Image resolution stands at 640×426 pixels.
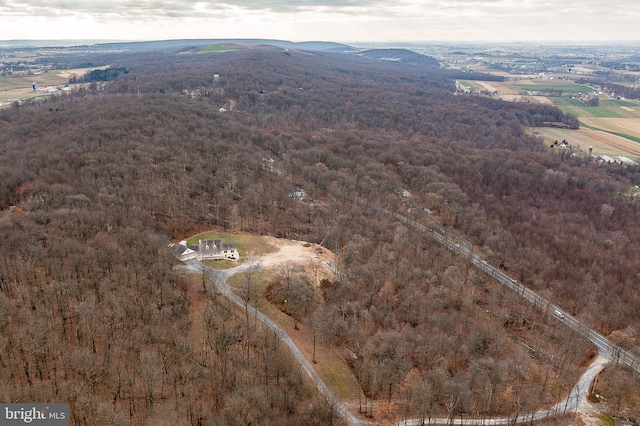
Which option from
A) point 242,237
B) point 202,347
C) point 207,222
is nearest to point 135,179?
A: point 207,222

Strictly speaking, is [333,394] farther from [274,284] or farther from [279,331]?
[274,284]

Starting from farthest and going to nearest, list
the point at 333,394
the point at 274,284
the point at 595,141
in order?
1. the point at 595,141
2. the point at 274,284
3. the point at 333,394

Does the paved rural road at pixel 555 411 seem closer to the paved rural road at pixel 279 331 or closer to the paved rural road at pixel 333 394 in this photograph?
the paved rural road at pixel 333 394

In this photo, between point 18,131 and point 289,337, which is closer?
point 289,337

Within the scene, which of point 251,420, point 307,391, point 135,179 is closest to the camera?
point 251,420

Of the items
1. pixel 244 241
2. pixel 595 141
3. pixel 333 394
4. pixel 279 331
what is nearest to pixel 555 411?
pixel 333 394

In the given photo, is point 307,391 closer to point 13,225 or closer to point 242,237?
point 242,237
